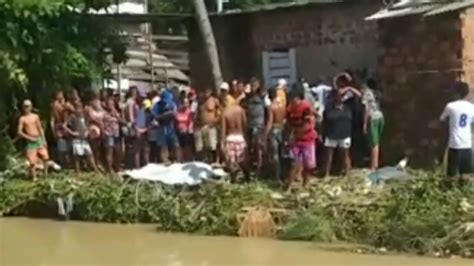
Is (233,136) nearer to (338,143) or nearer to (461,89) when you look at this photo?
(338,143)

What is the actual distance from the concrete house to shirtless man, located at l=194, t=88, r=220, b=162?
2.59 m

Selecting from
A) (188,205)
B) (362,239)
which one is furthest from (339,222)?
(188,205)

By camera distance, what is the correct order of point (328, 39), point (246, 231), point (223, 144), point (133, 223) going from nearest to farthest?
point (246, 231) → point (133, 223) → point (223, 144) → point (328, 39)

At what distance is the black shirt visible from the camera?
57.8ft

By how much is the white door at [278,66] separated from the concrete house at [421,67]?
4.43m

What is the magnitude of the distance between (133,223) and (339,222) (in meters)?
3.58

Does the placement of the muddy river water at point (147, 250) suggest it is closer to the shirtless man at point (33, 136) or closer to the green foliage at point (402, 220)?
the green foliage at point (402, 220)

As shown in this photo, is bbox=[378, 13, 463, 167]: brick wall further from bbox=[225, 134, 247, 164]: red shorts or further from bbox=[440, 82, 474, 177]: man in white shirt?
bbox=[440, 82, 474, 177]: man in white shirt

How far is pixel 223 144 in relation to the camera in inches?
732

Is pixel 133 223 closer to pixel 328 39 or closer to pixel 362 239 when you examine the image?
pixel 362 239

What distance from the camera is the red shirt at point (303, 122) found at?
55.8ft

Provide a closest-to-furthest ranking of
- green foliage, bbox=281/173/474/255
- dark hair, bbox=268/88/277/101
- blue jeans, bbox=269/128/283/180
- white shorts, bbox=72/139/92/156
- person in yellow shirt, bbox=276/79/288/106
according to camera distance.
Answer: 1. green foliage, bbox=281/173/474/255
2. blue jeans, bbox=269/128/283/180
3. person in yellow shirt, bbox=276/79/288/106
4. dark hair, bbox=268/88/277/101
5. white shorts, bbox=72/139/92/156

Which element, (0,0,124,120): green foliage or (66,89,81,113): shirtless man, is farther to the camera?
(0,0,124,120): green foliage

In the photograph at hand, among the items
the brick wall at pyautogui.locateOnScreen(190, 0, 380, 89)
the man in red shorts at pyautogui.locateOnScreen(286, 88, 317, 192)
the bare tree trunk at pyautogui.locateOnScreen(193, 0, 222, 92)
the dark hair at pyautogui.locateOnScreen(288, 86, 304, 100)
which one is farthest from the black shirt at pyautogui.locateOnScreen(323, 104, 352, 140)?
the bare tree trunk at pyautogui.locateOnScreen(193, 0, 222, 92)
